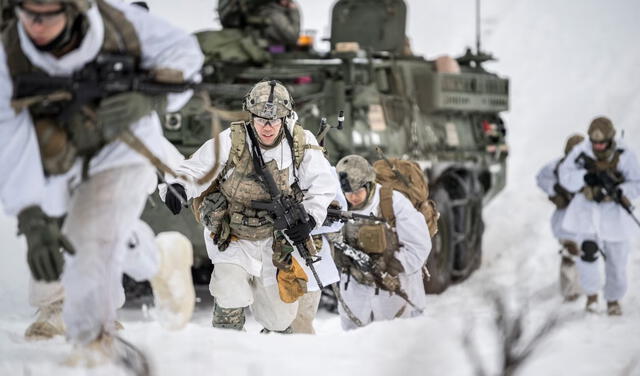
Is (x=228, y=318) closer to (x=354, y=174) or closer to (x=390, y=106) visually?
(x=354, y=174)

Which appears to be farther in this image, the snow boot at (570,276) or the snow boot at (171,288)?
the snow boot at (570,276)

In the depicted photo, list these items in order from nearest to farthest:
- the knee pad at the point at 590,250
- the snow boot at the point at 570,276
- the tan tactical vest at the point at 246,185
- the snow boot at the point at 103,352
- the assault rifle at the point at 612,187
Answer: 1. the snow boot at the point at 103,352
2. the tan tactical vest at the point at 246,185
3. the assault rifle at the point at 612,187
4. the knee pad at the point at 590,250
5. the snow boot at the point at 570,276

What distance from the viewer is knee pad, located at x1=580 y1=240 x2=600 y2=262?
911 centimetres

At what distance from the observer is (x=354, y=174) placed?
265 inches

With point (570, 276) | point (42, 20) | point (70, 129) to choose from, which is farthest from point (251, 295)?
point (570, 276)

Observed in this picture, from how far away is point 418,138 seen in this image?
36.2 feet

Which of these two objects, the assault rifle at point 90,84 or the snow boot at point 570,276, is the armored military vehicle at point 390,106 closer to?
the snow boot at point 570,276

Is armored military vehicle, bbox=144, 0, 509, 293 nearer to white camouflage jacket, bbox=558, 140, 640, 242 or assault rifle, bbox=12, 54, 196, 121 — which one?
white camouflage jacket, bbox=558, 140, 640, 242

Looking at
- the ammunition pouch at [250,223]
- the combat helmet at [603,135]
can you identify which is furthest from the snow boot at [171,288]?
the combat helmet at [603,135]

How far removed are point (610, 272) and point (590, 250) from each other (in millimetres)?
268

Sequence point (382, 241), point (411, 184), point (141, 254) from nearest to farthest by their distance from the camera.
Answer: point (141, 254) < point (382, 241) < point (411, 184)

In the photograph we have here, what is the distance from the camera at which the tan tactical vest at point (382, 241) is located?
6.83m

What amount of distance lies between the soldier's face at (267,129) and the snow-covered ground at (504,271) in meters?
1.03

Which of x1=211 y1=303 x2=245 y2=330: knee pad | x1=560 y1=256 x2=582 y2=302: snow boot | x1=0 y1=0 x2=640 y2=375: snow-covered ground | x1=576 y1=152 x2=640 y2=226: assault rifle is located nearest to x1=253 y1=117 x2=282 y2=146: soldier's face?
x1=211 y1=303 x2=245 y2=330: knee pad
